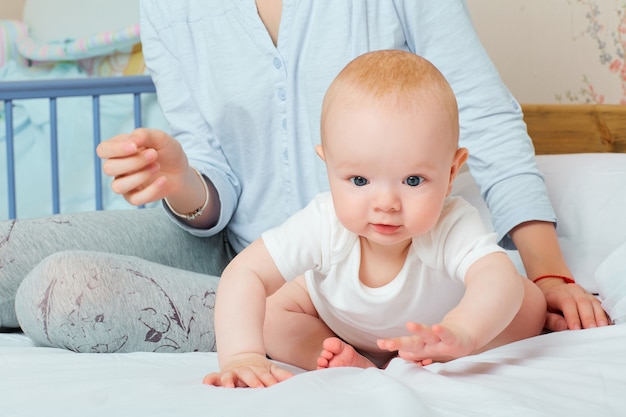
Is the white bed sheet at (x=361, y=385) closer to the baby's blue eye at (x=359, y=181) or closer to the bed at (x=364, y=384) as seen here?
the bed at (x=364, y=384)

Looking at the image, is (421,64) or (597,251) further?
(597,251)

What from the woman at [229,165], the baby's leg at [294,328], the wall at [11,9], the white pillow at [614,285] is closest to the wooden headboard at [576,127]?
the woman at [229,165]

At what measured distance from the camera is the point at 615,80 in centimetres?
187

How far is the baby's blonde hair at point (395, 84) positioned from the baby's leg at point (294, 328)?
0.29 m

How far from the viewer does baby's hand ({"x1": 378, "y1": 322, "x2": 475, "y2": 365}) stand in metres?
0.80

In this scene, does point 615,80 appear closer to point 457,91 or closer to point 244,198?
point 457,91

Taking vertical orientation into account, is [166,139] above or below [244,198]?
above

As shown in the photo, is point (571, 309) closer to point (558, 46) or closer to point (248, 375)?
point (248, 375)

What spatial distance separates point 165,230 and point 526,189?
56 centimetres

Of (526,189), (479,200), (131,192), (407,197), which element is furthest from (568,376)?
(479,200)

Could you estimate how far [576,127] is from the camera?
1860mm

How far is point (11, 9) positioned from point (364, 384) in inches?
102

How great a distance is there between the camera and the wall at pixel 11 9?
3.03 meters

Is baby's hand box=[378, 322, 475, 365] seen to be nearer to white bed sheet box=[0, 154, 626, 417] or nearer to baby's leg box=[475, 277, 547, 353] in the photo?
white bed sheet box=[0, 154, 626, 417]
